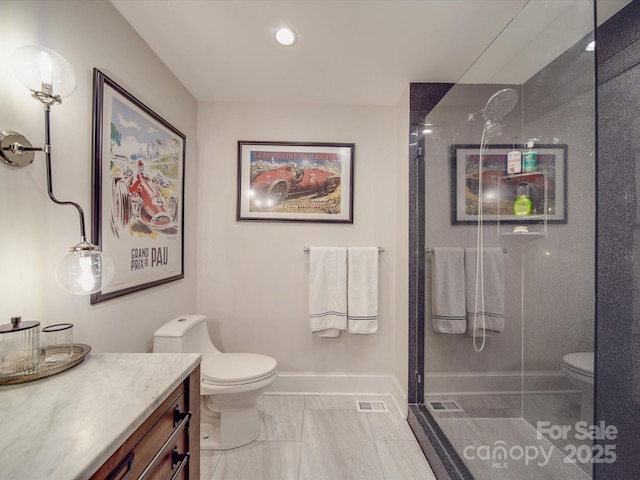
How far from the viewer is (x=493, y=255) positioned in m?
1.54

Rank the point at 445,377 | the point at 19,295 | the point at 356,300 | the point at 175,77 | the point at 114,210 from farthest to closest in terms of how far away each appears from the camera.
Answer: the point at 356,300 < the point at 175,77 < the point at 445,377 < the point at 114,210 < the point at 19,295

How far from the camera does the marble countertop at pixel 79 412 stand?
51 cm

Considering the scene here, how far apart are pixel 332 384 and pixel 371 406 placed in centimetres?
33

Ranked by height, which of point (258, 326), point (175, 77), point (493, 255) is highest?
point (175, 77)

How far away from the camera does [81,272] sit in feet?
2.99

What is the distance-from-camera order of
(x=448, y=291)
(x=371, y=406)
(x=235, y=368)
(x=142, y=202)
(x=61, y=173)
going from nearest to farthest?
1. (x=61, y=173)
2. (x=142, y=202)
3. (x=235, y=368)
4. (x=448, y=291)
5. (x=371, y=406)

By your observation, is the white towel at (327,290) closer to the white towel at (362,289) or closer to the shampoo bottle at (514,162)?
the white towel at (362,289)

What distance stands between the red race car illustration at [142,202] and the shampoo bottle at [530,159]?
205 cm

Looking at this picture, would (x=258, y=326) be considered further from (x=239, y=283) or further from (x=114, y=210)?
(x=114, y=210)

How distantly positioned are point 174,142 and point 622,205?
238 centimetres

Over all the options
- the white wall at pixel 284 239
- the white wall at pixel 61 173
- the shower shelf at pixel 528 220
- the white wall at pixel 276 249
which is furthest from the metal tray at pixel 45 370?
the shower shelf at pixel 528 220

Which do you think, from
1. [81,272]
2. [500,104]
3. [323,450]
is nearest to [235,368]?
[323,450]

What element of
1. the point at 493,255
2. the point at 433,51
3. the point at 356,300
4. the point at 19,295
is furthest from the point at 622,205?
the point at 19,295

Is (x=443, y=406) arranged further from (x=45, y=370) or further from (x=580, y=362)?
(x=45, y=370)
